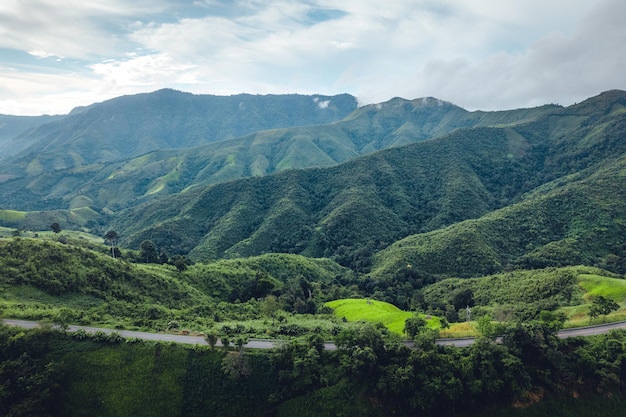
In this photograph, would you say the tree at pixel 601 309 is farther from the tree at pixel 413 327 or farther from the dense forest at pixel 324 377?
the tree at pixel 413 327

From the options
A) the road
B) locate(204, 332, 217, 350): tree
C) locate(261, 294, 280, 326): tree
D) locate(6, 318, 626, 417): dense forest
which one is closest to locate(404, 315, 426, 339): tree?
the road

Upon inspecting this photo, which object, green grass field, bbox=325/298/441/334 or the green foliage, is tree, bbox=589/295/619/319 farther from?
the green foliage

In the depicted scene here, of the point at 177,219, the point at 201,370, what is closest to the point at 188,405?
the point at 201,370

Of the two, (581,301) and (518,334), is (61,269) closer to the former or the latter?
(518,334)

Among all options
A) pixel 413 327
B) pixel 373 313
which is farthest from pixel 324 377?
pixel 373 313

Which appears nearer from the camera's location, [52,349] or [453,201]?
[52,349]

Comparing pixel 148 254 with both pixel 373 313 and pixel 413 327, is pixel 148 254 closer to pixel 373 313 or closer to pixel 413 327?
pixel 373 313

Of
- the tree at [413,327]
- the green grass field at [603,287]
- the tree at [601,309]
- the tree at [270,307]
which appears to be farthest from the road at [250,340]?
the tree at [270,307]
